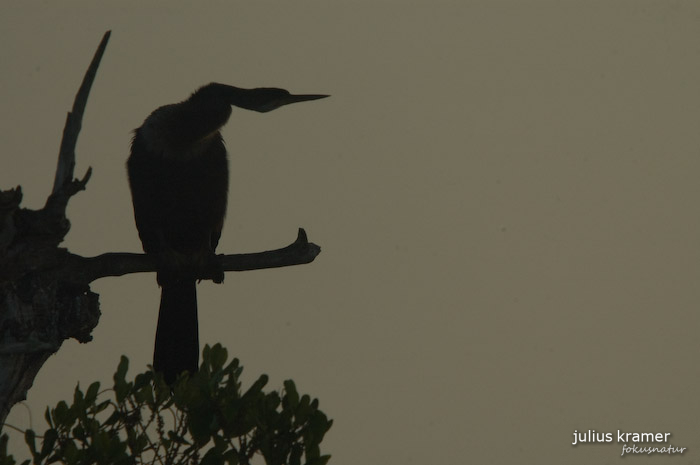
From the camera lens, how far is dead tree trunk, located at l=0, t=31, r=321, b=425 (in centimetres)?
236

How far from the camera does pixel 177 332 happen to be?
10.7 ft

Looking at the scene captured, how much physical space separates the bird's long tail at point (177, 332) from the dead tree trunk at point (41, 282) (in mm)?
591

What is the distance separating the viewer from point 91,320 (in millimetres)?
2600

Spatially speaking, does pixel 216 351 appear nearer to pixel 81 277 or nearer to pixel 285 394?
pixel 285 394

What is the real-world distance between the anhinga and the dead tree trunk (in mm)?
667

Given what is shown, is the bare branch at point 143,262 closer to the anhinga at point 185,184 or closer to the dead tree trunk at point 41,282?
the dead tree trunk at point 41,282

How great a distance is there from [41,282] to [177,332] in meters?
0.83

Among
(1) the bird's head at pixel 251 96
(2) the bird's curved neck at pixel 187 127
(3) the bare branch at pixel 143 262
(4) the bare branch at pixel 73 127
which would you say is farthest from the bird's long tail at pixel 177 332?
(4) the bare branch at pixel 73 127

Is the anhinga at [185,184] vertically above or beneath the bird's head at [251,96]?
beneath

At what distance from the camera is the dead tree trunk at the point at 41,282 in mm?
2359

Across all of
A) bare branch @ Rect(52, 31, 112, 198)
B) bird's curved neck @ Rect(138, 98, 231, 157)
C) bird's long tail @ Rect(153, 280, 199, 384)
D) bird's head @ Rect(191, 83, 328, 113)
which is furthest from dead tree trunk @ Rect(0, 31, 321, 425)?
bird's head @ Rect(191, 83, 328, 113)

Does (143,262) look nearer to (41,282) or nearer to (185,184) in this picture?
(41,282)

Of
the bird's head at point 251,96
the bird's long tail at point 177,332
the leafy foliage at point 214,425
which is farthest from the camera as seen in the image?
the bird's head at point 251,96

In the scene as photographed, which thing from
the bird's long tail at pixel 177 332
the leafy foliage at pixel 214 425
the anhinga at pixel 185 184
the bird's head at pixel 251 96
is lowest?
the leafy foliage at pixel 214 425
